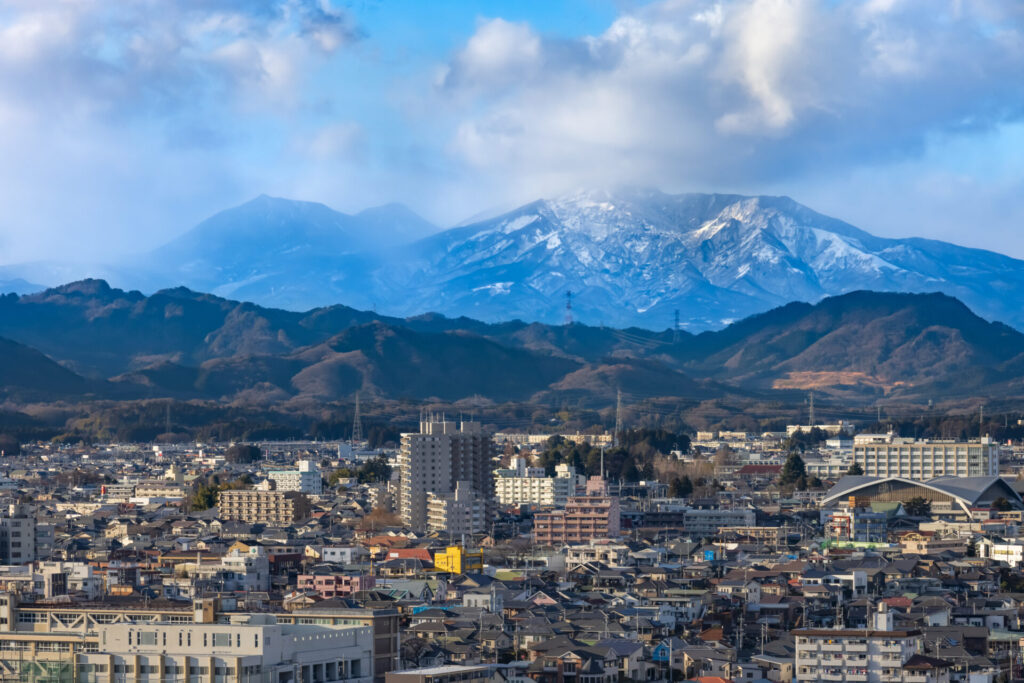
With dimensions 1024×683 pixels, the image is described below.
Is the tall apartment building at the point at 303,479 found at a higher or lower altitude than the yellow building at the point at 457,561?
higher

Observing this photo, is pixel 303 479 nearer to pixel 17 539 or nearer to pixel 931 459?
pixel 931 459

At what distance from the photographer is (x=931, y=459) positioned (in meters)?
84.1

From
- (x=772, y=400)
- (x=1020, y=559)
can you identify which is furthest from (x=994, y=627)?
(x=772, y=400)

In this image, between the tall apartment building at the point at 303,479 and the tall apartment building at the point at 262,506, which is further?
the tall apartment building at the point at 303,479

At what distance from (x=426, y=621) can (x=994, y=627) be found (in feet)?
32.7

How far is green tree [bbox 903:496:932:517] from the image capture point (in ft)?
222

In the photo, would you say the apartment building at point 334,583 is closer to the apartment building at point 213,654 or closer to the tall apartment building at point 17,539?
the tall apartment building at point 17,539

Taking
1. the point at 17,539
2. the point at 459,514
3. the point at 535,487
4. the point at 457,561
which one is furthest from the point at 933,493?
the point at 17,539

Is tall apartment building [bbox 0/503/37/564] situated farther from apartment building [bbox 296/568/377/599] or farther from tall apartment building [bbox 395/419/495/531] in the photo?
tall apartment building [bbox 395/419/495/531]

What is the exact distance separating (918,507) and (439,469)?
14.9 metres

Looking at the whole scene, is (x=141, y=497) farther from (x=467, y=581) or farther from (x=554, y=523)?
(x=467, y=581)

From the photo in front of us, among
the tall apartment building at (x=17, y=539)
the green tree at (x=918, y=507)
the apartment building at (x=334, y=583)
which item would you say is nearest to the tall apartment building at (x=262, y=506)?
the tall apartment building at (x=17, y=539)

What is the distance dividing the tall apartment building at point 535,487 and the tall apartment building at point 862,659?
44014 mm

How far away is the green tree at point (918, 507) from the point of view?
6781cm
